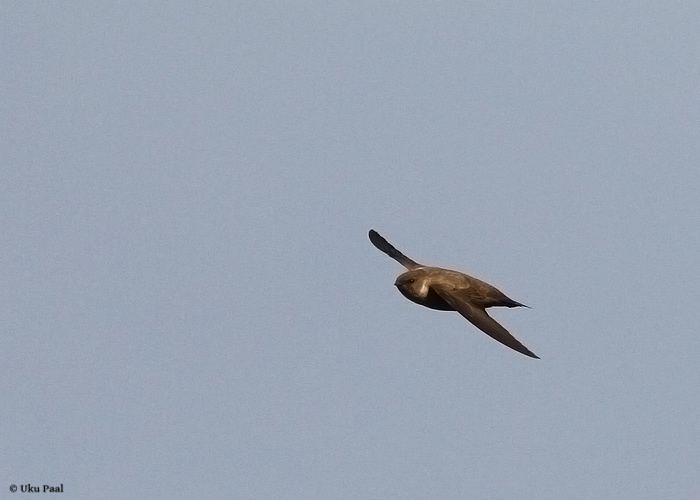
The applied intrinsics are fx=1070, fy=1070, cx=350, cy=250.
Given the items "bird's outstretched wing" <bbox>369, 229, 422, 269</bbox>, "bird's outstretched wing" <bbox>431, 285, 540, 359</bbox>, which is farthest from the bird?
"bird's outstretched wing" <bbox>369, 229, 422, 269</bbox>

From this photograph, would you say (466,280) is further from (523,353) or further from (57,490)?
(57,490)

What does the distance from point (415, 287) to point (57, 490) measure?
30.5 ft

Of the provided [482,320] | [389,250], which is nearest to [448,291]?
[482,320]

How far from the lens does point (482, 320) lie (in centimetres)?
2061

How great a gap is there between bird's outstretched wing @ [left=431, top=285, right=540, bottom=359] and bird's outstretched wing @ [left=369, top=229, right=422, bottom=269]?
10.5 ft

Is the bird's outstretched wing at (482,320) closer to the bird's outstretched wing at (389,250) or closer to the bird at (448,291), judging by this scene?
the bird at (448,291)

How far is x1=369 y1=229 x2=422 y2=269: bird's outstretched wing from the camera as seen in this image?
2600 centimetres

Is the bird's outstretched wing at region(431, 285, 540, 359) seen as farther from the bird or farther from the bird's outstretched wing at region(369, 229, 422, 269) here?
the bird's outstretched wing at region(369, 229, 422, 269)

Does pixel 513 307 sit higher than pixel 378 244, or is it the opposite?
pixel 378 244

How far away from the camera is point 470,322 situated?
2069cm

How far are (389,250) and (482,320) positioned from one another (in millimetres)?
6817

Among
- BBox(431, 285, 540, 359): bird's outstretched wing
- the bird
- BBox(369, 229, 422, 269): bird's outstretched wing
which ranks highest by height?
BBox(369, 229, 422, 269): bird's outstretched wing

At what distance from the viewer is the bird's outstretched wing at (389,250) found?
85.3 feet

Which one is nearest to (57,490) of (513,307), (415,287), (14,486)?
(14,486)
